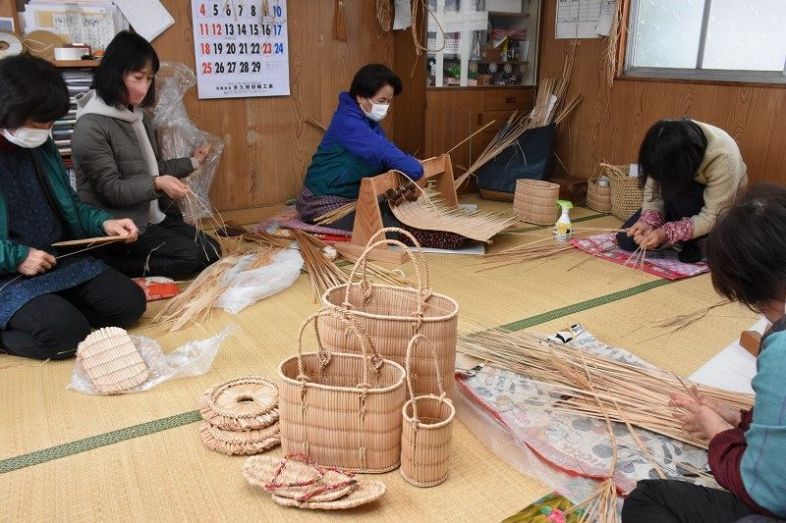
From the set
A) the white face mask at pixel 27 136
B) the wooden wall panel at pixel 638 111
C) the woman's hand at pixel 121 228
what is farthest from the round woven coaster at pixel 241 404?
the wooden wall panel at pixel 638 111

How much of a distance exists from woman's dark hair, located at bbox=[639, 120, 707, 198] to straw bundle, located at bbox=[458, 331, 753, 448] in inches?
47.0

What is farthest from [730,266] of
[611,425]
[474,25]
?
[474,25]

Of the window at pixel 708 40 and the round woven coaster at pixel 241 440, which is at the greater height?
the window at pixel 708 40

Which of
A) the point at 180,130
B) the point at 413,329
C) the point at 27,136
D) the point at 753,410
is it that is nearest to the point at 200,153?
the point at 180,130

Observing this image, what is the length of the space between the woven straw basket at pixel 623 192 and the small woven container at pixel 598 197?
0.07 metres

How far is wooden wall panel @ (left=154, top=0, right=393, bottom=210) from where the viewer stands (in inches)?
178

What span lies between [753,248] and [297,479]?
1.21 m

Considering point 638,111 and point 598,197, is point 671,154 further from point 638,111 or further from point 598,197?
point 638,111

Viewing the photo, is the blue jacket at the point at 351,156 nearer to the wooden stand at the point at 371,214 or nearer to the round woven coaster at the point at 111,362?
the wooden stand at the point at 371,214

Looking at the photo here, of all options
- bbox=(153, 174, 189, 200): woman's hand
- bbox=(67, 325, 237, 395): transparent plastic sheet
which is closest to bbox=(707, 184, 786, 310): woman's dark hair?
bbox=(67, 325, 237, 395): transparent plastic sheet

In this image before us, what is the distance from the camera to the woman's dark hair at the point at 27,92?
86.5 inches

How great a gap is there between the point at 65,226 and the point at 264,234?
136 cm

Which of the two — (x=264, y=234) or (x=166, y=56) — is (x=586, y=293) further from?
(x=166, y=56)

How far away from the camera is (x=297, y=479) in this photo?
5.39 ft
